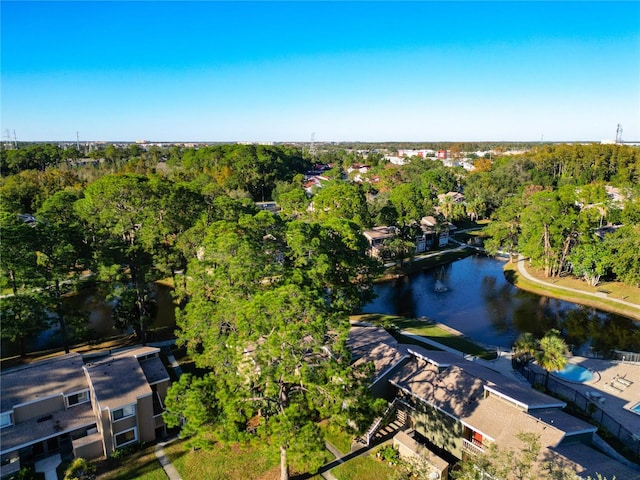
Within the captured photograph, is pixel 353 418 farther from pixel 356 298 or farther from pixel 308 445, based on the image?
pixel 356 298

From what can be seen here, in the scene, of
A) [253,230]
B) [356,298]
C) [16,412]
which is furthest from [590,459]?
[16,412]

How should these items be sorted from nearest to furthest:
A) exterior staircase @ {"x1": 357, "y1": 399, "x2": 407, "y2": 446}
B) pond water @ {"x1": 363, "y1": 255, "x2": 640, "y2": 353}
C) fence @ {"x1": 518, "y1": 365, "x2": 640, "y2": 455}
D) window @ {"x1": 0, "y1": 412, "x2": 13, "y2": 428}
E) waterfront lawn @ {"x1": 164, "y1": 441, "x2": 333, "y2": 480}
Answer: waterfront lawn @ {"x1": 164, "y1": 441, "x2": 333, "y2": 480} → window @ {"x1": 0, "y1": 412, "x2": 13, "y2": 428} → exterior staircase @ {"x1": 357, "y1": 399, "x2": 407, "y2": 446} → fence @ {"x1": 518, "y1": 365, "x2": 640, "y2": 455} → pond water @ {"x1": 363, "y1": 255, "x2": 640, "y2": 353}

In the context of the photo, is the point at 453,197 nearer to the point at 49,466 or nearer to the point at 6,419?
the point at 49,466

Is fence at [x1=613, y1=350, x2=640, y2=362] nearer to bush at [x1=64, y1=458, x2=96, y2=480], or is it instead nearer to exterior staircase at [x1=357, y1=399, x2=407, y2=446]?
exterior staircase at [x1=357, y1=399, x2=407, y2=446]

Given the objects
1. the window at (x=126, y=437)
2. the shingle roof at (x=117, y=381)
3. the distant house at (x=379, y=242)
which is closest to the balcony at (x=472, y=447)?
the shingle roof at (x=117, y=381)

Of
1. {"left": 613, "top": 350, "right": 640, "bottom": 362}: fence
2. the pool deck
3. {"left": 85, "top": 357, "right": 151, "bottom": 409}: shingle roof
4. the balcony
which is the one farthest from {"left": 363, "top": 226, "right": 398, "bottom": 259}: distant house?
{"left": 85, "top": 357, "right": 151, "bottom": 409}: shingle roof

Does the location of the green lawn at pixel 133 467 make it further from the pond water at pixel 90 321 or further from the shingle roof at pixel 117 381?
the pond water at pixel 90 321

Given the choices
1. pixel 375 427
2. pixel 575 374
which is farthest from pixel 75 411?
pixel 575 374
